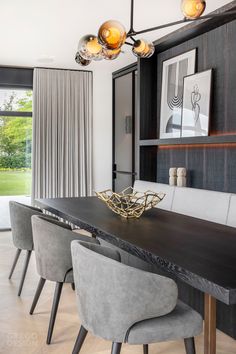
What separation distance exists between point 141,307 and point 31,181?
16.8 feet

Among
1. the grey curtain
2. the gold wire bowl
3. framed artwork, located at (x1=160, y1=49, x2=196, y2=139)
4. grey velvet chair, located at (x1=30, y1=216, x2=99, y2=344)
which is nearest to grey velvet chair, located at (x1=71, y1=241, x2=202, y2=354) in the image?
grey velvet chair, located at (x1=30, y1=216, x2=99, y2=344)

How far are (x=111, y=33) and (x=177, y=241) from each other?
57.0 inches

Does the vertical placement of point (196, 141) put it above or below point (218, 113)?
below

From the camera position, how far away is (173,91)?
16.4 ft

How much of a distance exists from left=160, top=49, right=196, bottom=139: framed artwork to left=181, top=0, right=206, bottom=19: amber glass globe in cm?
208

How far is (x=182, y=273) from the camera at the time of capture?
1768mm

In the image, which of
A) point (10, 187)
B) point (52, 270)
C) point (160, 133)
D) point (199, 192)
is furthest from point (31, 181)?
point (52, 270)

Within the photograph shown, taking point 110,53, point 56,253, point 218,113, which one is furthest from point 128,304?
point 218,113

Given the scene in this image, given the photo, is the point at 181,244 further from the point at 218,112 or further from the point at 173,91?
the point at 173,91

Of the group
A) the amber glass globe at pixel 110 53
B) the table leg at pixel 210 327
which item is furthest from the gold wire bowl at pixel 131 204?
the table leg at pixel 210 327

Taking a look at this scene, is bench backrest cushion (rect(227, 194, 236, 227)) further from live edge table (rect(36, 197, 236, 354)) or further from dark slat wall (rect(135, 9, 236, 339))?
dark slat wall (rect(135, 9, 236, 339))

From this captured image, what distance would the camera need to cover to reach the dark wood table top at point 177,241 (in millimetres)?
1671

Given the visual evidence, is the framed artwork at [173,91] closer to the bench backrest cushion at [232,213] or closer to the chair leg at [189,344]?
the bench backrest cushion at [232,213]

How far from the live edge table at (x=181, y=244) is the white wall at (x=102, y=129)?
3353mm
